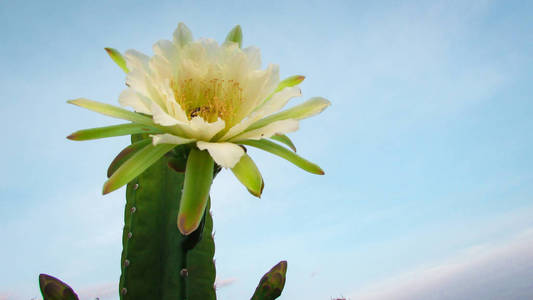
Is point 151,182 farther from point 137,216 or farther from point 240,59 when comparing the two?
point 240,59

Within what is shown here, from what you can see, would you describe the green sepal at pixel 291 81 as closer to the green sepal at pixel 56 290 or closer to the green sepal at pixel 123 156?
the green sepal at pixel 123 156

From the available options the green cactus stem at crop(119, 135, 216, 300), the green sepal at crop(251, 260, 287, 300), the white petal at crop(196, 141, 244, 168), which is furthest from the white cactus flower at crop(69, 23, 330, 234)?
the green sepal at crop(251, 260, 287, 300)

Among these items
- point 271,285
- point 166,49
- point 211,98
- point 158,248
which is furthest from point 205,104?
point 271,285

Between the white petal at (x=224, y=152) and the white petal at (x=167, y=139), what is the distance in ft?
0.13

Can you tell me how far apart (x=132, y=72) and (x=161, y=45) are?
134 millimetres

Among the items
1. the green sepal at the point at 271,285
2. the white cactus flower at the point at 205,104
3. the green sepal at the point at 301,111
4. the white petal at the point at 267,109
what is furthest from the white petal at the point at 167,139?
the green sepal at the point at 271,285

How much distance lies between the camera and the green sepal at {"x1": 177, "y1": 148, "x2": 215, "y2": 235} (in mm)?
948

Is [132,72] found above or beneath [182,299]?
above

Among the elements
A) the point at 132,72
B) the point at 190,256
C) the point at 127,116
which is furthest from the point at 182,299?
the point at 132,72

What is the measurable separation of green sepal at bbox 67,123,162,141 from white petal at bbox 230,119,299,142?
0.79 ft

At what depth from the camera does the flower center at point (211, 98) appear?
47.8 inches

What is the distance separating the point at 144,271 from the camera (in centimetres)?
131

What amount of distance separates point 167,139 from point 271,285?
0.62 meters

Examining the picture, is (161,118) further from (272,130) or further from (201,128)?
(272,130)
